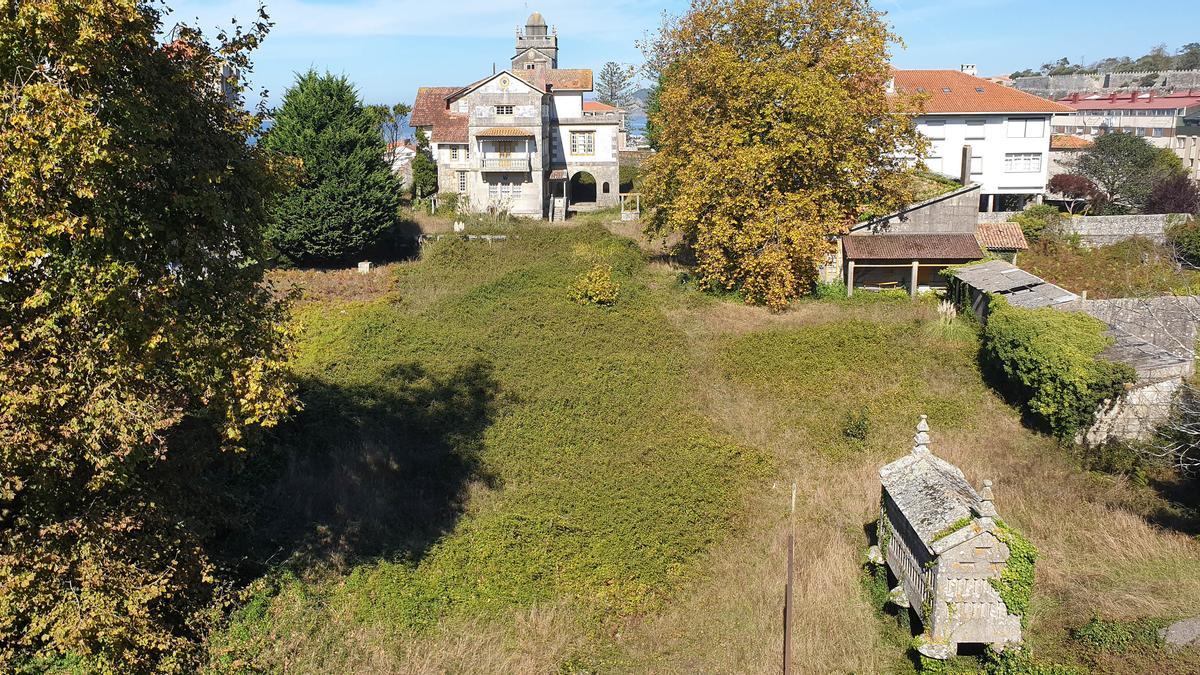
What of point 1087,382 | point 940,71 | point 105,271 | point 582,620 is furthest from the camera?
point 940,71

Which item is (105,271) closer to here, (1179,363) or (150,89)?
(150,89)

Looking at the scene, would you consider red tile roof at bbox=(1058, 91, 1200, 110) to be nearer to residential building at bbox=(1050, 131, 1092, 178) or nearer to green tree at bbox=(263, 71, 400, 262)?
residential building at bbox=(1050, 131, 1092, 178)

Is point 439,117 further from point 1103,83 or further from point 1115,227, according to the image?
point 1103,83

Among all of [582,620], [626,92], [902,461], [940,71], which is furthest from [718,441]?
[626,92]

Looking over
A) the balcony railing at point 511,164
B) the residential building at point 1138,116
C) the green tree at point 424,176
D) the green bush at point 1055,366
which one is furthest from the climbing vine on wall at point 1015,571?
the residential building at point 1138,116

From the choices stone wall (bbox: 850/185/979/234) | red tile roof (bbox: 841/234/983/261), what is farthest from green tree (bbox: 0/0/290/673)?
stone wall (bbox: 850/185/979/234)

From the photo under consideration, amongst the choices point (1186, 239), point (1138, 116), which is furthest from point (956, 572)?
point (1138, 116)
